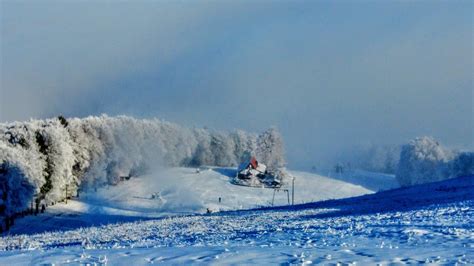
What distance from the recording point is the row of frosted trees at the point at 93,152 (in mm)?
90875

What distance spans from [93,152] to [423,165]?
4356 inches

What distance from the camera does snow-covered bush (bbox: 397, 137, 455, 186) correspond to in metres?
190

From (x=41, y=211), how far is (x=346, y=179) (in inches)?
4018

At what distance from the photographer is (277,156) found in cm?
18150

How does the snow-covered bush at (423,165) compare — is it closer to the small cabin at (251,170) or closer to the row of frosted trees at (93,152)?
the row of frosted trees at (93,152)

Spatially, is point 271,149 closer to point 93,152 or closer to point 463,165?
point 463,165

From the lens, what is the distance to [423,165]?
193875 millimetres

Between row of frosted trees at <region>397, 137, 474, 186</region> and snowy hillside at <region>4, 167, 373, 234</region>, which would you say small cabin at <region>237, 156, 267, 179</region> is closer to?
snowy hillside at <region>4, 167, 373, 234</region>

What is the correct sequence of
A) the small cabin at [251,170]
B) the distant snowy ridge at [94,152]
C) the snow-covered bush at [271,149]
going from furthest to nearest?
the snow-covered bush at [271,149] → the small cabin at [251,170] → the distant snowy ridge at [94,152]

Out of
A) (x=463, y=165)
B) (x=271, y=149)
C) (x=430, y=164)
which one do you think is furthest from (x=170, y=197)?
(x=463, y=165)

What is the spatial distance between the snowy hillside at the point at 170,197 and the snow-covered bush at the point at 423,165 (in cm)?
3869

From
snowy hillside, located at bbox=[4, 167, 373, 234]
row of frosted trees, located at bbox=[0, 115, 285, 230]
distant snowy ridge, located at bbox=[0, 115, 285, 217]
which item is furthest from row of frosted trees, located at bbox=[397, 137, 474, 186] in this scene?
distant snowy ridge, located at bbox=[0, 115, 285, 217]

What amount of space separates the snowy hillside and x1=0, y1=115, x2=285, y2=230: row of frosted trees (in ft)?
11.7

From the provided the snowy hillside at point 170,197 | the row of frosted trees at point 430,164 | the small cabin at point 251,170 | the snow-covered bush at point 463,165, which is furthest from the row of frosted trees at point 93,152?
the snow-covered bush at point 463,165
